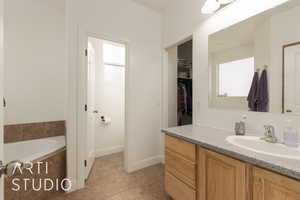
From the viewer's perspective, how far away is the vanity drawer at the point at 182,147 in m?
1.22

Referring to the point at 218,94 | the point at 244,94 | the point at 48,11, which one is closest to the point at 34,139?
the point at 48,11

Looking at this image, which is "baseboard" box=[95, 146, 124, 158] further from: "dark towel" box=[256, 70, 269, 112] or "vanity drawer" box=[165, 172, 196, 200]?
"dark towel" box=[256, 70, 269, 112]

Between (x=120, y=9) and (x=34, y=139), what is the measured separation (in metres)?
2.31

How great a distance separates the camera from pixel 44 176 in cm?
159

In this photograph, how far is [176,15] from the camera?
2.24 m

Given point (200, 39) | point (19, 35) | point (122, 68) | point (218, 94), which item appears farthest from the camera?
point (122, 68)

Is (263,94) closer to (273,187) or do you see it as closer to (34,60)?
(273,187)

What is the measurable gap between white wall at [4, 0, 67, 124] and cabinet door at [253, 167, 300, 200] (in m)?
2.22

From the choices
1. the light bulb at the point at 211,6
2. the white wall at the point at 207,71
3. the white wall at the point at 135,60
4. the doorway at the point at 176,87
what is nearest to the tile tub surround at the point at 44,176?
the white wall at the point at 135,60

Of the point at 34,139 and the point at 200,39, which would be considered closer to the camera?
the point at 200,39

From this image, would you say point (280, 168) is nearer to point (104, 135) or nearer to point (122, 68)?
point (104, 135)

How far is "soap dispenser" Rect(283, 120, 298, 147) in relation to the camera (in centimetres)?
96

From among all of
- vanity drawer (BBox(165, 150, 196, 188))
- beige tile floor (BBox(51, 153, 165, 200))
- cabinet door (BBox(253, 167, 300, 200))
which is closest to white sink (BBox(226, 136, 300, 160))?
cabinet door (BBox(253, 167, 300, 200))

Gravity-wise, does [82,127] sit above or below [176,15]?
below
